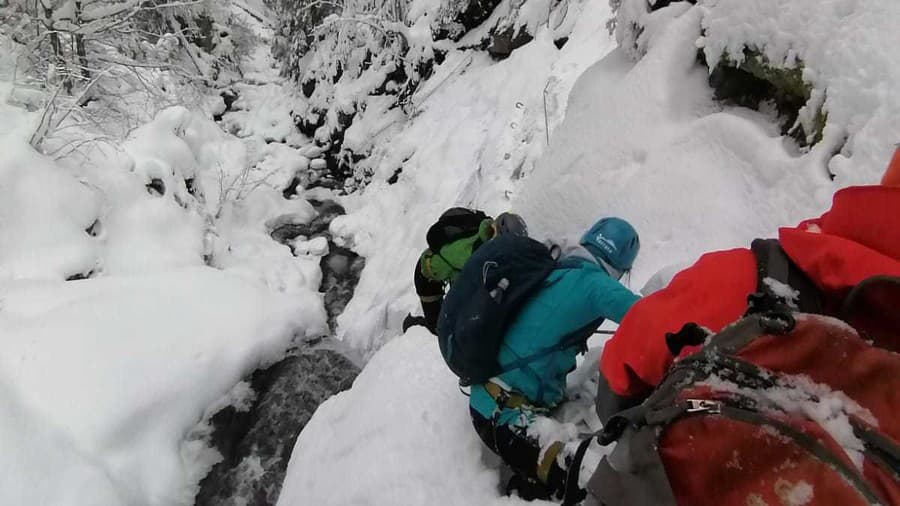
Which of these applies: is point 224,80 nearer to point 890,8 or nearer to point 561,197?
point 561,197

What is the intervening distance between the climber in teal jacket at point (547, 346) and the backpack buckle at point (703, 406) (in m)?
0.89

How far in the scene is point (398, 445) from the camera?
267 centimetres

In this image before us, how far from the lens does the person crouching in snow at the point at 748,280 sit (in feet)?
3.18

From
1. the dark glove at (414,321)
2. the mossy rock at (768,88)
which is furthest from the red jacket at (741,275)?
the dark glove at (414,321)

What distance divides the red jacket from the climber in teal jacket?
1.99 feet

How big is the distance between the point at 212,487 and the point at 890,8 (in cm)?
507

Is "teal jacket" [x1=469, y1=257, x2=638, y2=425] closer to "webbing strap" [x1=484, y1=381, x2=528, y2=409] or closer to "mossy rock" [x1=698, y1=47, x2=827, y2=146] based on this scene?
"webbing strap" [x1=484, y1=381, x2=528, y2=409]

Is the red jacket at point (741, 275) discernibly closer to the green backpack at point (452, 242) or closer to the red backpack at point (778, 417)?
the red backpack at point (778, 417)

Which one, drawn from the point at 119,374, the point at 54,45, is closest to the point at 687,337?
the point at 119,374

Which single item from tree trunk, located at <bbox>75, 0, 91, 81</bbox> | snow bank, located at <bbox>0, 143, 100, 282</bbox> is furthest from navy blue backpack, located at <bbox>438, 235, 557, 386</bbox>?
tree trunk, located at <bbox>75, 0, 91, 81</bbox>

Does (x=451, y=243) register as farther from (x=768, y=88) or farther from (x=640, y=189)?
(x=768, y=88)

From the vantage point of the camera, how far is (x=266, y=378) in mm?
5465

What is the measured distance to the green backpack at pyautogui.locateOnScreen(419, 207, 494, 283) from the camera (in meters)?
3.02

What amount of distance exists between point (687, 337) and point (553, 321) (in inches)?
38.1
